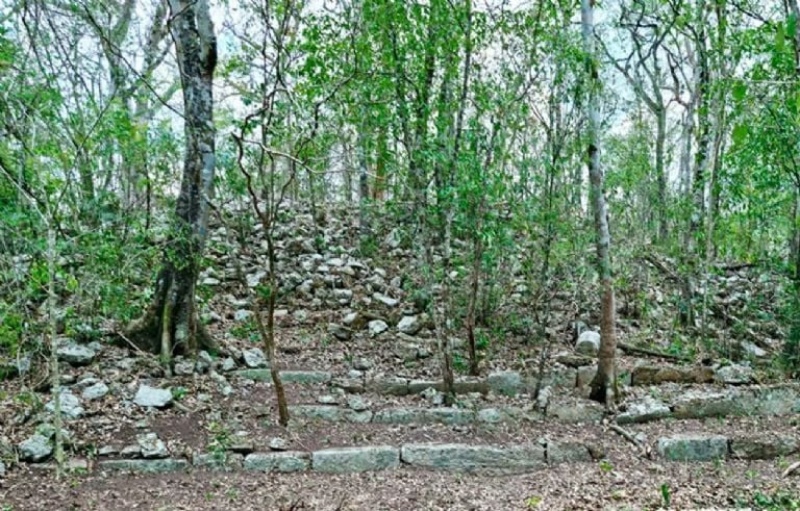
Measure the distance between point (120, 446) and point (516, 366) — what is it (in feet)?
11.9

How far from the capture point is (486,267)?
18.2ft

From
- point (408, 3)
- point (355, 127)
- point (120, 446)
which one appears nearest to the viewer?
point (120, 446)

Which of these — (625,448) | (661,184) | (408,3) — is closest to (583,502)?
(625,448)

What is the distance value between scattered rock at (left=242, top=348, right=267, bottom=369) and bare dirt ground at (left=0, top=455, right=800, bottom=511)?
169 centimetres

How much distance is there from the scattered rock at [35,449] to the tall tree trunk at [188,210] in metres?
1.46

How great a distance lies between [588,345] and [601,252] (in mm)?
1487

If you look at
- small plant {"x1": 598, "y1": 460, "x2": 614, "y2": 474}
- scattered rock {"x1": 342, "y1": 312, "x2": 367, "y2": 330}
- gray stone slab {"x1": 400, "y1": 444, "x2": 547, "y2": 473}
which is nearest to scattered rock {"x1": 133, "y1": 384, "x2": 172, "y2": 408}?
gray stone slab {"x1": 400, "y1": 444, "x2": 547, "y2": 473}

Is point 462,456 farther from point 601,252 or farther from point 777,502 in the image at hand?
point 601,252

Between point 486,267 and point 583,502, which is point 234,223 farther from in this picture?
point 583,502

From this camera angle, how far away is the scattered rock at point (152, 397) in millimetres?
4098

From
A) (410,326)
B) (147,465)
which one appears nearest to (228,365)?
(147,465)

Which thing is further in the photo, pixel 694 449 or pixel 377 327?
pixel 377 327

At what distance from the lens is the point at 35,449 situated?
3.38m

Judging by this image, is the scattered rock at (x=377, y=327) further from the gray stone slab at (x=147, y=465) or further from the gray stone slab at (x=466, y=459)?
the gray stone slab at (x=147, y=465)
